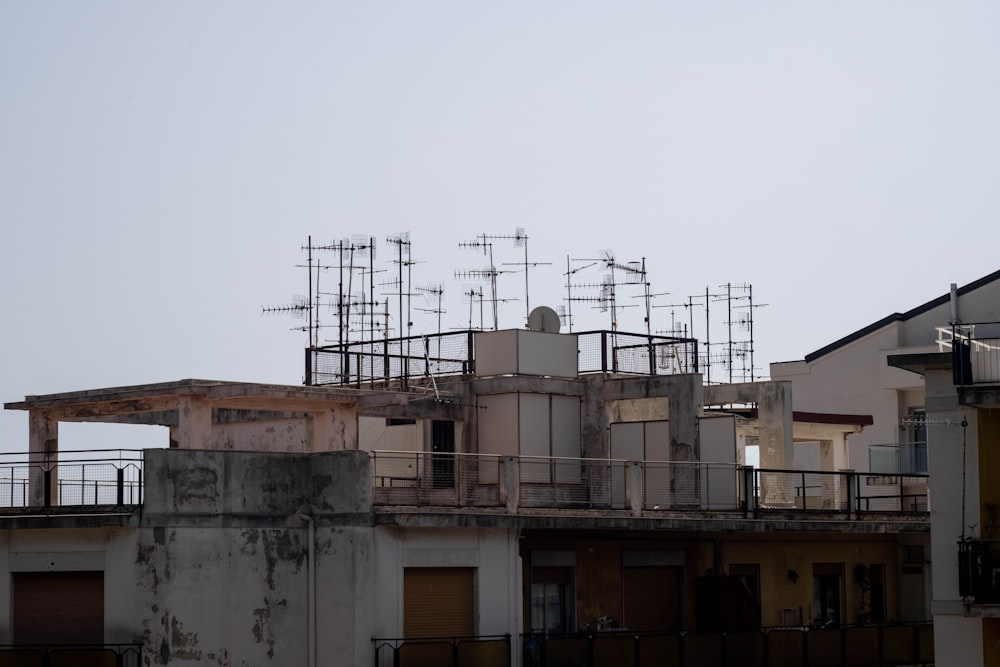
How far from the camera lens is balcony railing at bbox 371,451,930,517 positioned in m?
38.1

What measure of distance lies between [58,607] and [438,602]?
25.5 feet

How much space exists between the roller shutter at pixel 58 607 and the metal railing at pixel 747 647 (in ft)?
30.1

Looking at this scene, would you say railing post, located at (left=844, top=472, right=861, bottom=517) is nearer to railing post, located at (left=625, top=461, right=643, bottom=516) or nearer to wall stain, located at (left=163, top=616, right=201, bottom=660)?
railing post, located at (left=625, top=461, right=643, bottom=516)

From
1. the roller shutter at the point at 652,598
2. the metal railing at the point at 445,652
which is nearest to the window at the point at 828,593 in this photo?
the roller shutter at the point at 652,598

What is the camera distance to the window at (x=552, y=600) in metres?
39.2

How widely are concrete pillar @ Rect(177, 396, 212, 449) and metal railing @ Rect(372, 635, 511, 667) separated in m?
6.05

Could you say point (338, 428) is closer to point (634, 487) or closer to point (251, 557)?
point (251, 557)

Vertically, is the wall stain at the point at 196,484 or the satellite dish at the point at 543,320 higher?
the satellite dish at the point at 543,320

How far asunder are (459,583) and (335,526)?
3.55 m

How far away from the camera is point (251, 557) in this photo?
33.8m

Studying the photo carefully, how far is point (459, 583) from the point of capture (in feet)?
119

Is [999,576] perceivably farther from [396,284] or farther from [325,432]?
[396,284]

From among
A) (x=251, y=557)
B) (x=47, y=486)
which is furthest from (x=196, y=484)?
(x=47, y=486)

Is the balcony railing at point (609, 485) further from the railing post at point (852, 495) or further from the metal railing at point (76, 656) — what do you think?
the metal railing at point (76, 656)
